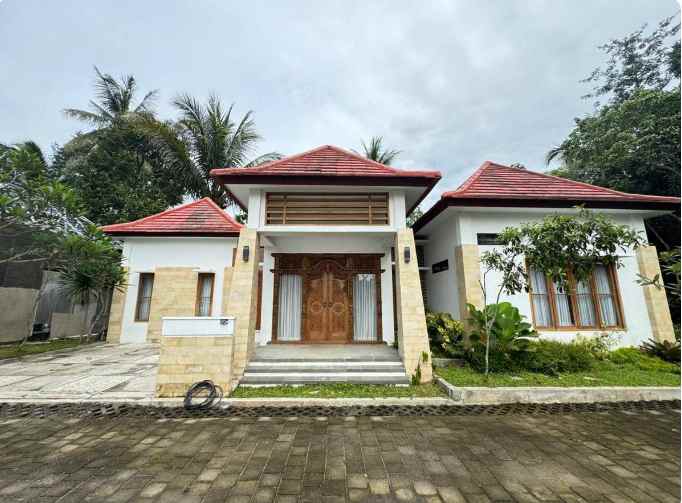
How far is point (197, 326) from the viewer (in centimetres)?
472

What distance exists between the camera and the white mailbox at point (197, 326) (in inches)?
183

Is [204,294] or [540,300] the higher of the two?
[204,294]

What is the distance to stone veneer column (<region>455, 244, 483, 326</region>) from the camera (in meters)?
6.33

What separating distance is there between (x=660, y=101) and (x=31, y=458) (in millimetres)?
16866

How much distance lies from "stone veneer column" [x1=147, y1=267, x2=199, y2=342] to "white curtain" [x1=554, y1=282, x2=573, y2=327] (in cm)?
1051

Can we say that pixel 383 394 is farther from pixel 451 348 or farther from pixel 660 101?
pixel 660 101

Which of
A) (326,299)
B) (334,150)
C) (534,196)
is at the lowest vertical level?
(326,299)

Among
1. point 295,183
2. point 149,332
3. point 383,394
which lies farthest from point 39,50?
point 383,394

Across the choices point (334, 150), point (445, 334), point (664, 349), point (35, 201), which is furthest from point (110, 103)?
point (664, 349)

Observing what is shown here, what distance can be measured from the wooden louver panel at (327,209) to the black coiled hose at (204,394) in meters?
3.33

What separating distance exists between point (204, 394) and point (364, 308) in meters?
4.24

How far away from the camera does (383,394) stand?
182 inches

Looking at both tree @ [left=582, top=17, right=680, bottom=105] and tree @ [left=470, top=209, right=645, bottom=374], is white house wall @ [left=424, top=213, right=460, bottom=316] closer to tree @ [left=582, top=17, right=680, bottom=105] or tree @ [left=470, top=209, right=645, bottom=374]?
tree @ [left=470, top=209, right=645, bottom=374]

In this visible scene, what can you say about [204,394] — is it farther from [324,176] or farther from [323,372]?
[324,176]
